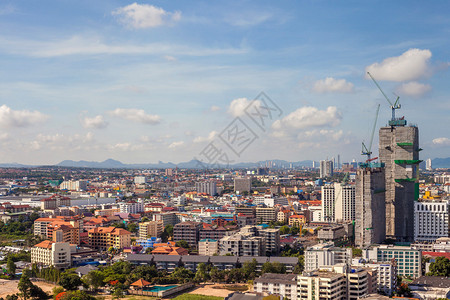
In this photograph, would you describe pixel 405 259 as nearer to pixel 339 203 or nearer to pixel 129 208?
pixel 339 203

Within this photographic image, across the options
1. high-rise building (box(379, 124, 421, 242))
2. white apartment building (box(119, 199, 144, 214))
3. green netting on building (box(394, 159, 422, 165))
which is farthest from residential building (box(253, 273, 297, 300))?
white apartment building (box(119, 199, 144, 214))

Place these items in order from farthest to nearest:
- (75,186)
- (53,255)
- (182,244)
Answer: (75,186) → (182,244) → (53,255)

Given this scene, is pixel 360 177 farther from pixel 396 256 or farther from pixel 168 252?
pixel 168 252

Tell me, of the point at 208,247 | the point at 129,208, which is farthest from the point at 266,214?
the point at 208,247

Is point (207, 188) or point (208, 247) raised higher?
point (207, 188)

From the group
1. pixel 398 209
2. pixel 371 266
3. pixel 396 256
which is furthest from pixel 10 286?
pixel 398 209

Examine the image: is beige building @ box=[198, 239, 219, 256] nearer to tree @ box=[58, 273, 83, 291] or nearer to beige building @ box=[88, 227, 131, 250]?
beige building @ box=[88, 227, 131, 250]

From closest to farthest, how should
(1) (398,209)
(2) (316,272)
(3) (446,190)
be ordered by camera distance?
(2) (316,272), (1) (398,209), (3) (446,190)
